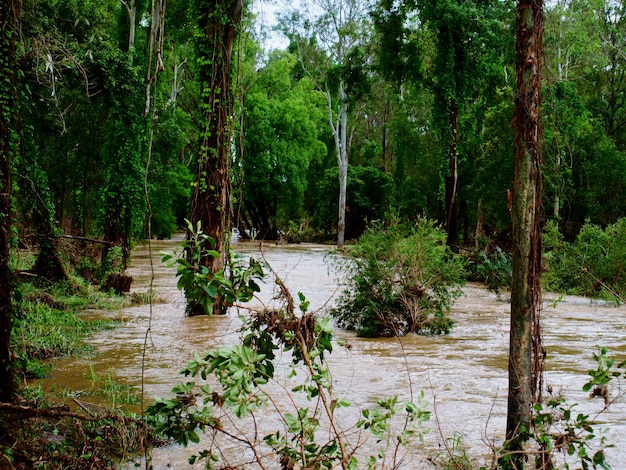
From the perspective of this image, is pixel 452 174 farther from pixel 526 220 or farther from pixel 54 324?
pixel 526 220

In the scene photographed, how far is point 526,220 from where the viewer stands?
3879mm

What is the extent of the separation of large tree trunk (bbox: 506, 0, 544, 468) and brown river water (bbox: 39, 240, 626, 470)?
1.08 feet

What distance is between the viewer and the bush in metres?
9.98

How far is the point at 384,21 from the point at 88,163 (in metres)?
12.2

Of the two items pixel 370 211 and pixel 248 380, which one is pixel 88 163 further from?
pixel 370 211

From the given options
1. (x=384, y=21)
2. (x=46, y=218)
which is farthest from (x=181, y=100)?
(x=46, y=218)

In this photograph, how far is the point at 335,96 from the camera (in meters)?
38.6

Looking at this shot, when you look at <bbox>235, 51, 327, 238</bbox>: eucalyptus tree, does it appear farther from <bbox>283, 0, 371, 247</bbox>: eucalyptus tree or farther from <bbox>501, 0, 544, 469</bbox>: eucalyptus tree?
<bbox>501, 0, 544, 469</bbox>: eucalyptus tree

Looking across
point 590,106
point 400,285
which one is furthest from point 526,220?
point 590,106

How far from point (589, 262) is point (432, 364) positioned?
9.57 meters

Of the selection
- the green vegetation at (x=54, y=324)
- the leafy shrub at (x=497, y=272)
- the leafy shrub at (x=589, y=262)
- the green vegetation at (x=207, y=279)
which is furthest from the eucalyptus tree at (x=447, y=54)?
the green vegetation at (x=207, y=279)

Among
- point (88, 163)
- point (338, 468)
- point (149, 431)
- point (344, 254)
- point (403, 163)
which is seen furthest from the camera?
point (403, 163)

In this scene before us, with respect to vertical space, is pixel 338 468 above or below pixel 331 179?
below

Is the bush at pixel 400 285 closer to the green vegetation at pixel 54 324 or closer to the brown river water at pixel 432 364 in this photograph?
the brown river water at pixel 432 364
